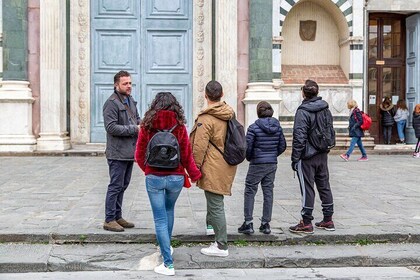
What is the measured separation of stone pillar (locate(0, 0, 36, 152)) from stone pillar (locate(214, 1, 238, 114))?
193 inches

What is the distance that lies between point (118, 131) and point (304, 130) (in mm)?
2010

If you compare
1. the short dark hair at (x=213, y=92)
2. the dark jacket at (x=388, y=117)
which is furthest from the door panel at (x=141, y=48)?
the short dark hair at (x=213, y=92)

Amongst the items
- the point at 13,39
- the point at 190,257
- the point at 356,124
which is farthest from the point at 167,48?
the point at 190,257

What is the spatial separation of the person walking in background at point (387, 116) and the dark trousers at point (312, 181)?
11.6 meters

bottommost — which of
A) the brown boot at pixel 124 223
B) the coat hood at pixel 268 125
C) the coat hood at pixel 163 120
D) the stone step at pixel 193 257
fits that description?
the stone step at pixel 193 257

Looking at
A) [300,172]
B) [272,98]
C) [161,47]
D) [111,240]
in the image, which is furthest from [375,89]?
[111,240]

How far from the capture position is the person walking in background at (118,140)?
6699 mm

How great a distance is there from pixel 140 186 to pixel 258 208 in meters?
2.85

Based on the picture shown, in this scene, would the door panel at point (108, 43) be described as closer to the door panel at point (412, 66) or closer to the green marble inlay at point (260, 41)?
the green marble inlay at point (260, 41)

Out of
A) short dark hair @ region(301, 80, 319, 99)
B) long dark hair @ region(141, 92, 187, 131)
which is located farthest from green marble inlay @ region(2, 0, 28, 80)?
long dark hair @ region(141, 92, 187, 131)

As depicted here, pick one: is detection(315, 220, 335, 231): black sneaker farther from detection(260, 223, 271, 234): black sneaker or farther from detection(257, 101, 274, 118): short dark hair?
detection(257, 101, 274, 118): short dark hair

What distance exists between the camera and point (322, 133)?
681 cm

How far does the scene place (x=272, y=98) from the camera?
15.8 metres

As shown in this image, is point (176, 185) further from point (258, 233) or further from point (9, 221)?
point (9, 221)
